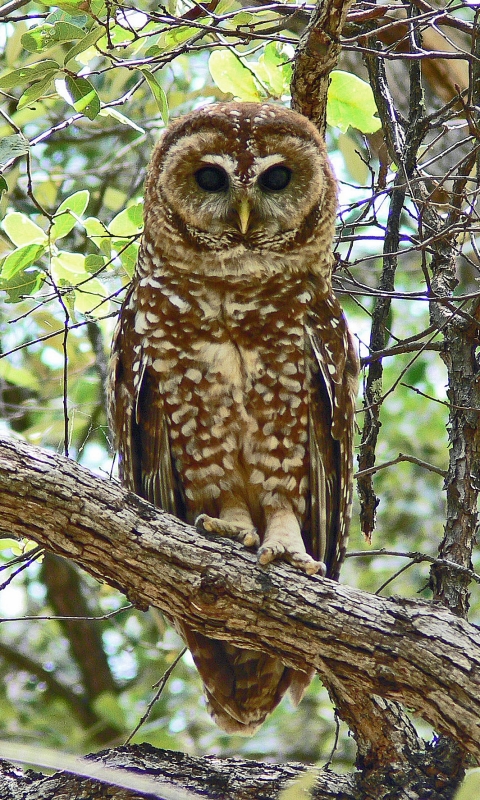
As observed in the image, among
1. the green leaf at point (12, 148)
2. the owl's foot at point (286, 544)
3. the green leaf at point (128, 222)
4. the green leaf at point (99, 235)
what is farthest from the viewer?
the green leaf at point (128, 222)

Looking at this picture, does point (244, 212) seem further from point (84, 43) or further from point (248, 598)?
point (248, 598)

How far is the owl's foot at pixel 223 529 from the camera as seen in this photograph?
2.94 m

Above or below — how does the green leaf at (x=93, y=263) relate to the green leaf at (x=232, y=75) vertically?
below

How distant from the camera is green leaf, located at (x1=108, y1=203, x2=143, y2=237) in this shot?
357cm

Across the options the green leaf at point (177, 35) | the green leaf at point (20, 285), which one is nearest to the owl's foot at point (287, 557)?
the green leaf at point (20, 285)

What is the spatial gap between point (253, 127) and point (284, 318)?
26.4 inches

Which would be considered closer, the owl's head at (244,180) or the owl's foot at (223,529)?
the owl's foot at (223,529)

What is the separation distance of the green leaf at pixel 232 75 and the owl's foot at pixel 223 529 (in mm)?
1673

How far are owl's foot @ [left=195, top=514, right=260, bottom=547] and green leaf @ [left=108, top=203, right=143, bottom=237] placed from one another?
1252 mm

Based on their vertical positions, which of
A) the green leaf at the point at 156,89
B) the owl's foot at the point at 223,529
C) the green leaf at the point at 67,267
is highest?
the green leaf at the point at 156,89

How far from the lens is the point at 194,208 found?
3.24m

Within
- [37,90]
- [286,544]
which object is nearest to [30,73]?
[37,90]

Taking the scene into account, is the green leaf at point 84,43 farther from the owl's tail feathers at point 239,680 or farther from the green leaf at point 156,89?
the owl's tail feathers at point 239,680

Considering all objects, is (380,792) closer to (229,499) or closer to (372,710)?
(372,710)
